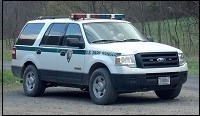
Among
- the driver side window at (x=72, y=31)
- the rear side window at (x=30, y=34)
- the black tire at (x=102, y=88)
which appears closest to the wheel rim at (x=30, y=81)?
the rear side window at (x=30, y=34)

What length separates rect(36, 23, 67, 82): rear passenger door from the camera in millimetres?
13109

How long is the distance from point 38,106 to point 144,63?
211 cm

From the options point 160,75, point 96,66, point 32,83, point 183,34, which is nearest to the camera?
point 160,75

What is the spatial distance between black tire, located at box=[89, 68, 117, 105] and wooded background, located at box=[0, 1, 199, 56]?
18762 mm

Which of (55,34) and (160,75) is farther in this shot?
(55,34)

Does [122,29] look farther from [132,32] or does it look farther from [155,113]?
[155,113]

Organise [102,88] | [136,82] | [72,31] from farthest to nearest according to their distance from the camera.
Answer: [72,31] → [102,88] → [136,82]

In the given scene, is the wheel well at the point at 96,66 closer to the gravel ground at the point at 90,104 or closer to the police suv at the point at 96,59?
the police suv at the point at 96,59

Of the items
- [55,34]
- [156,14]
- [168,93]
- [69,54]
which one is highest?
[156,14]

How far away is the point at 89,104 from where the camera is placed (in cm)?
1202

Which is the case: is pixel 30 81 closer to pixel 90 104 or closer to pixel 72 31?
pixel 72 31

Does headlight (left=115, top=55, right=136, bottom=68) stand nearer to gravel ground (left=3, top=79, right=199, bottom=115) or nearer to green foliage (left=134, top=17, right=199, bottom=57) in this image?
gravel ground (left=3, top=79, right=199, bottom=115)

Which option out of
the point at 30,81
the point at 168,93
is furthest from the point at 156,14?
the point at 168,93

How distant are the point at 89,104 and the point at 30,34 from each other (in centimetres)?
294
